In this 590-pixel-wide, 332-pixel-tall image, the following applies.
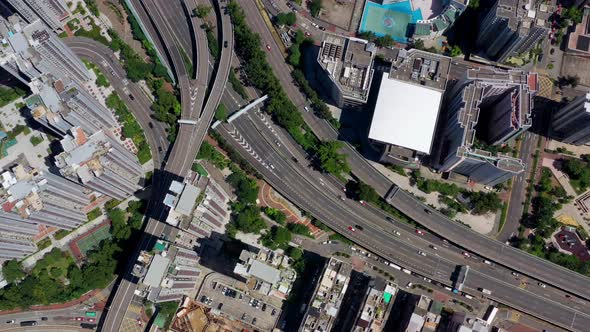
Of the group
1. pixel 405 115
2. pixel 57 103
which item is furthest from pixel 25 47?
pixel 405 115

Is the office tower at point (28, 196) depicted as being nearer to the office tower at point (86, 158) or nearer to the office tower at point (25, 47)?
the office tower at point (86, 158)

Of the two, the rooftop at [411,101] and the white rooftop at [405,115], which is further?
the rooftop at [411,101]

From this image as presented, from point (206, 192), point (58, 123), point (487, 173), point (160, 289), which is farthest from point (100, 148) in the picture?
point (487, 173)

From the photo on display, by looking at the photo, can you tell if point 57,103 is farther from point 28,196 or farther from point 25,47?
point 28,196

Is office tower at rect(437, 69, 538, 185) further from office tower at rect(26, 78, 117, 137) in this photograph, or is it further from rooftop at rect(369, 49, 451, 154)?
office tower at rect(26, 78, 117, 137)

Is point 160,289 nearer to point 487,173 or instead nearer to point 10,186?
point 10,186

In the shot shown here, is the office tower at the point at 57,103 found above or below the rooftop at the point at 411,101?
below

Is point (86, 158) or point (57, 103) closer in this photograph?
point (86, 158)

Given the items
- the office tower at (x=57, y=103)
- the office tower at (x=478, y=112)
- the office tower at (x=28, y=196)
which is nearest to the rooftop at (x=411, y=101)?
the office tower at (x=478, y=112)

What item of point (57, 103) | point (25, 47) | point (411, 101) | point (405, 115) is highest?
point (411, 101)
